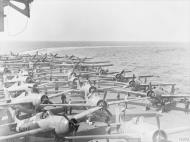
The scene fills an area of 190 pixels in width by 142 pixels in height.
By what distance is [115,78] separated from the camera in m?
42.1

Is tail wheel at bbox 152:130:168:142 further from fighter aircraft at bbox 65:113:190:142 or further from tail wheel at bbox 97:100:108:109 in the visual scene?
tail wheel at bbox 97:100:108:109

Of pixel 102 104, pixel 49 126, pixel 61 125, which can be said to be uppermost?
pixel 102 104

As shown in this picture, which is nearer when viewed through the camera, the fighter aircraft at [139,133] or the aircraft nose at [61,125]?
the fighter aircraft at [139,133]

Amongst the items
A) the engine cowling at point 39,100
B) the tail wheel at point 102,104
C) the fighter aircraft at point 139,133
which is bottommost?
the fighter aircraft at point 139,133

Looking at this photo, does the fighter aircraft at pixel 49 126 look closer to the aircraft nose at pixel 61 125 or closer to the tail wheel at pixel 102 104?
the aircraft nose at pixel 61 125

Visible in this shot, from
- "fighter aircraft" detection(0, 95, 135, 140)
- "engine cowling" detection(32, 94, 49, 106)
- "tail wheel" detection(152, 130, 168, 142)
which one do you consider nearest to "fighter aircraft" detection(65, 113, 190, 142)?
"tail wheel" detection(152, 130, 168, 142)

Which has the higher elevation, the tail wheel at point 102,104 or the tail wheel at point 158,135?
the tail wheel at point 102,104

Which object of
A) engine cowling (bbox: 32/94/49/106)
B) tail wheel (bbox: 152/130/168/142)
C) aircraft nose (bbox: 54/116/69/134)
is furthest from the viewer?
engine cowling (bbox: 32/94/49/106)

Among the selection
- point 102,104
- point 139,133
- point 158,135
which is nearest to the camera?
point 158,135

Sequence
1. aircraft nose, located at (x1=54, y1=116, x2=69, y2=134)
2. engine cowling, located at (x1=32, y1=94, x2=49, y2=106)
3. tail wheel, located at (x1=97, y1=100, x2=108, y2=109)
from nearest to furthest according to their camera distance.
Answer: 1. aircraft nose, located at (x1=54, y1=116, x2=69, y2=134)
2. tail wheel, located at (x1=97, y1=100, x2=108, y2=109)
3. engine cowling, located at (x1=32, y1=94, x2=49, y2=106)

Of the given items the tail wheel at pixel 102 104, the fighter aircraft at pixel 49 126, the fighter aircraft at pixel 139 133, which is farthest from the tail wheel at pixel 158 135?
the tail wheel at pixel 102 104

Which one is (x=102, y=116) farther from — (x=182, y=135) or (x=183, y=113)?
(x=183, y=113)

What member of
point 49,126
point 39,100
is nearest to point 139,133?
point 49,126

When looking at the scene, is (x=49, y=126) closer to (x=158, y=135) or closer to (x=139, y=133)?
(x=139, y=133)
